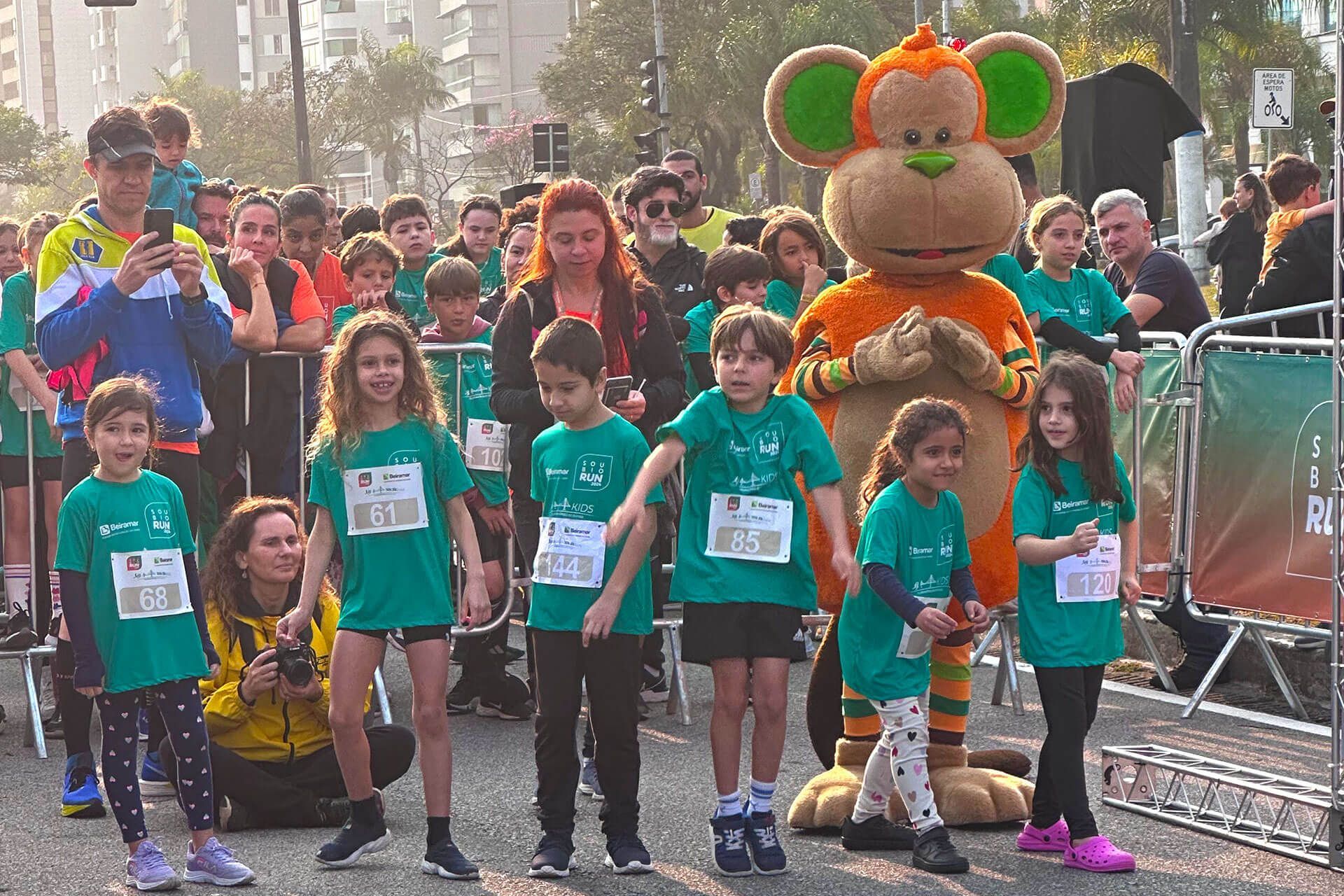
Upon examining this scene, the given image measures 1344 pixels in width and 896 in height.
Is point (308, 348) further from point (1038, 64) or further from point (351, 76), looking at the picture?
point (351, 76)

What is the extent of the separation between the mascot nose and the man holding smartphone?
8.05 ft

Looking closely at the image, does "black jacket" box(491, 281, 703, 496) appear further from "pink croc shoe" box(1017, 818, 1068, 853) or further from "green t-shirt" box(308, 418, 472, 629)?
"pink croc shoe" box(1017, 818, 1068, 853)

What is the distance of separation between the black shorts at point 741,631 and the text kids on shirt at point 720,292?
2458 mm

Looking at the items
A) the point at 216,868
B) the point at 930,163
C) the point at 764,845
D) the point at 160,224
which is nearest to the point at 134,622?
the point at 216,868

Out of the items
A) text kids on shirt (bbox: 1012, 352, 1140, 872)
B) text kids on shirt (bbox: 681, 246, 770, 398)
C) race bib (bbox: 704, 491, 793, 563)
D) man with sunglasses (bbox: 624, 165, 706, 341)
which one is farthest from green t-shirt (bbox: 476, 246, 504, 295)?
text kids on shirt (bbox: 1012, 352, 1140, 872)

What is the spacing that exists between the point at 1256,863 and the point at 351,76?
9811 cm

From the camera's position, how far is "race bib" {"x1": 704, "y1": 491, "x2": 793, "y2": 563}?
5.38m

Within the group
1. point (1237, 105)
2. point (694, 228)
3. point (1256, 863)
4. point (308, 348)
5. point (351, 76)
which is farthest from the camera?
point (351, 76)

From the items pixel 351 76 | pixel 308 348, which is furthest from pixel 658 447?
pixel 351 76

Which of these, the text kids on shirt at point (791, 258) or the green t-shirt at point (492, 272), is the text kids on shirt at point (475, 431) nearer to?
the text kids on shirt at point (791, 258)

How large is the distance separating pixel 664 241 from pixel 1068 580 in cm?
341

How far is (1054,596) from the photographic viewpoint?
5367mm

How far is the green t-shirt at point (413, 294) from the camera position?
928 centimetres

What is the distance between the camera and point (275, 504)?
6.32 meters
